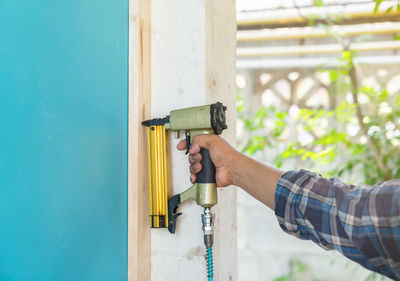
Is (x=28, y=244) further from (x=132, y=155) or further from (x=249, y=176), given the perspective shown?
(x=249, y=176)

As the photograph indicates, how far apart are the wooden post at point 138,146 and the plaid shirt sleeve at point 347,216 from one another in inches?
14.3

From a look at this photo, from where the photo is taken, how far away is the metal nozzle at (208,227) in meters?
0.96

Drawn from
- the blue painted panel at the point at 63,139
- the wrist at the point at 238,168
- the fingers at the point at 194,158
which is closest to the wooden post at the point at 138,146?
the blue painted panel at the point at 63,139

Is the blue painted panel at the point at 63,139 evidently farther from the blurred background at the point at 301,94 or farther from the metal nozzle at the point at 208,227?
the blurred background at the point at 301,94

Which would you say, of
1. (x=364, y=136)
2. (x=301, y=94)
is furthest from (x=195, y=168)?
(x=301, y=94)

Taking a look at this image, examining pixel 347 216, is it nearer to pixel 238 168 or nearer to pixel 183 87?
pixel 238 168

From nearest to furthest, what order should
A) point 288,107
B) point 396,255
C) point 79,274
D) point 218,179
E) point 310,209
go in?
point 396,255
point 310,209
point 79,274
point 218,179
point 288,107

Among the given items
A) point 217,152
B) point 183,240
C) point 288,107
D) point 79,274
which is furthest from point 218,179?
point 288,107

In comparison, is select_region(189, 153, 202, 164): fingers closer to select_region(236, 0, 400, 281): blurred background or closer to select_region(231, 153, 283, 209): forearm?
select_region(231, 153, 283, 209): forearm

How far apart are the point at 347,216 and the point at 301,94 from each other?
250 centimetres

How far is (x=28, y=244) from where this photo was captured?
2.43ft

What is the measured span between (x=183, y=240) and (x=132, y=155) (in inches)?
9.8

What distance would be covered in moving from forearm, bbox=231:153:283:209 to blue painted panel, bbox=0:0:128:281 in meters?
0.27

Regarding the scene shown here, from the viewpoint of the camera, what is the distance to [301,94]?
311 centimetres
